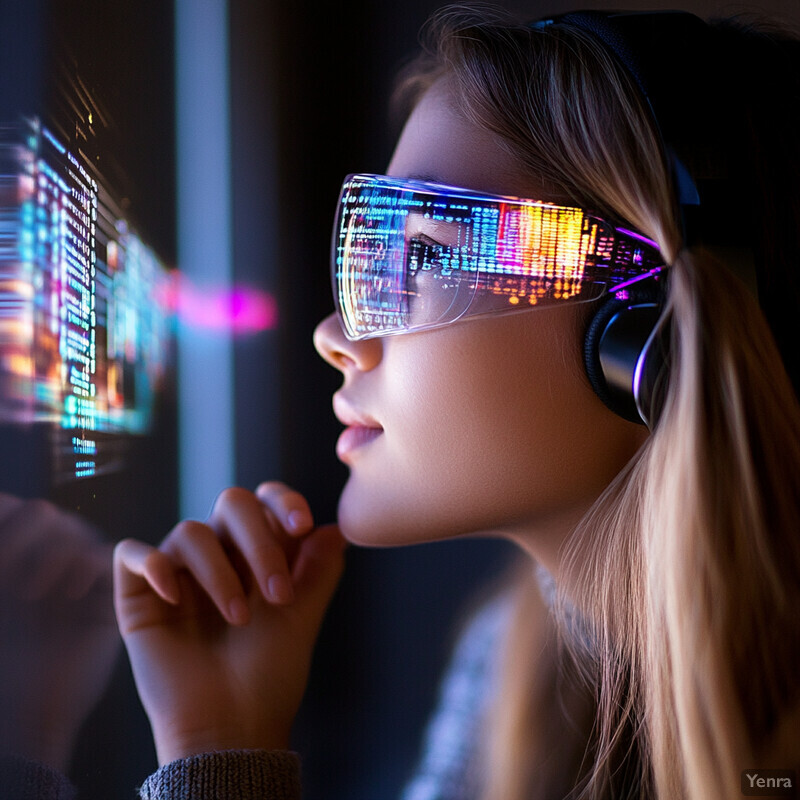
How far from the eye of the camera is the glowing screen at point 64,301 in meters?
0.43

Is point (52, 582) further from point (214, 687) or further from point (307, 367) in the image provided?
point (307, 367)

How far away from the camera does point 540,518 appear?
694 mm

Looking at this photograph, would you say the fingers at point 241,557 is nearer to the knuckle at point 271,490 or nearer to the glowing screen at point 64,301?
the knuckle at point 271,490

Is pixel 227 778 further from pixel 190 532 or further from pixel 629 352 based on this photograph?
pixel 629 352

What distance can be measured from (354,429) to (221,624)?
0.28 meters

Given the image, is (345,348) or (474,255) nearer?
(474,255)

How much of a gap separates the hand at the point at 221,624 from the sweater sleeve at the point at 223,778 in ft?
0.11

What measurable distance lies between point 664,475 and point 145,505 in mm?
510

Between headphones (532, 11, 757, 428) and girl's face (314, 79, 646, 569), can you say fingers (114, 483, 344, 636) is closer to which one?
girl's face (314, 79, 646, 569)

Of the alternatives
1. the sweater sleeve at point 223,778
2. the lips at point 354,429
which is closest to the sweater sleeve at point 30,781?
the sweater sleeve at point 223,778

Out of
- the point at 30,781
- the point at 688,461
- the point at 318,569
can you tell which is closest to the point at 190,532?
the point at 318,569

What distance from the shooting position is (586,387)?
2.05ft

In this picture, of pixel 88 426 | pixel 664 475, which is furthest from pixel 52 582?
pixel 664 475

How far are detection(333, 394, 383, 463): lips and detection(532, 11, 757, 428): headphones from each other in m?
0.25
